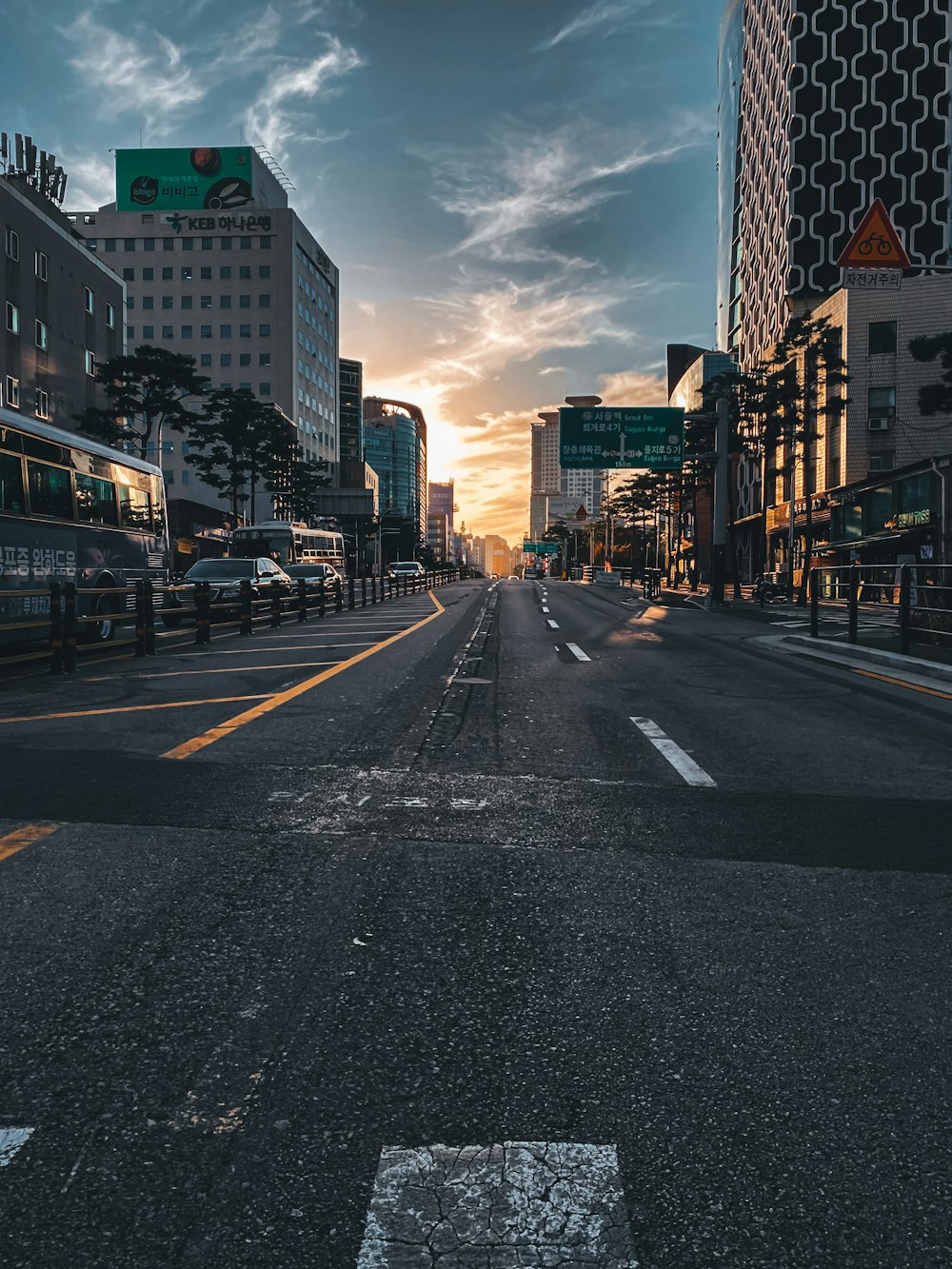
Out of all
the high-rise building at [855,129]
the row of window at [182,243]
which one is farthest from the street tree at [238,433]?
the row of window at [182,243]

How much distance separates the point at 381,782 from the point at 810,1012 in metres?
3.40

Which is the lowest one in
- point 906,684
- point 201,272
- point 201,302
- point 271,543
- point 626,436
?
point 906,684

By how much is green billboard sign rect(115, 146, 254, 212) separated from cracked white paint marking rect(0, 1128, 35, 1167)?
133245 mm

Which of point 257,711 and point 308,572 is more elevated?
point 308,572

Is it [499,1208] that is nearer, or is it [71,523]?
[499,1208]

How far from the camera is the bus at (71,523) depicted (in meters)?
13.4

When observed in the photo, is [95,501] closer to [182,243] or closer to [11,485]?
[11,485]

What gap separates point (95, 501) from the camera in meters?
16.5

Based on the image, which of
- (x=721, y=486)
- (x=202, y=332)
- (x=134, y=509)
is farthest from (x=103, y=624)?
(x=202, y=332)

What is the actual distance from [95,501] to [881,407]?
151ft

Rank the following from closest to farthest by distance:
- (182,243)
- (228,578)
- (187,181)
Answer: (228,578) → (187,181) → (182,243)

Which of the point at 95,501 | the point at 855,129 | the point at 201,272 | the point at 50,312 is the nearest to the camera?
the point at 95,501

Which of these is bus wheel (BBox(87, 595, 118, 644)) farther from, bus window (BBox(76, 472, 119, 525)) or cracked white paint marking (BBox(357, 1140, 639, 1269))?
cracked white paint marking (BBox(357, 1140, 639, 1269))

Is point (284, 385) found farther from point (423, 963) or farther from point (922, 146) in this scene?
point (423, 963)
